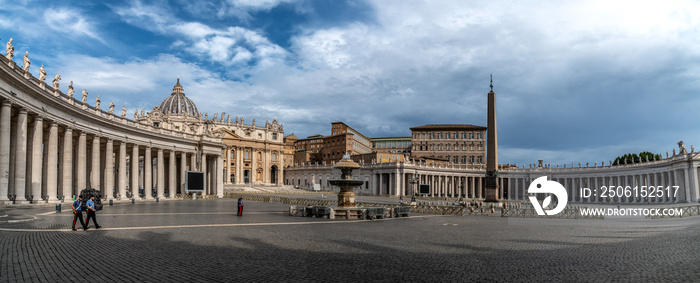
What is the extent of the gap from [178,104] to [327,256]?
133 m

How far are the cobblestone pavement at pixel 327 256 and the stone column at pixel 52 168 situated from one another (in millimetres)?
18112

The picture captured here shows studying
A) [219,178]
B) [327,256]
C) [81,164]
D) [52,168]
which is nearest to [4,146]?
[52,168]

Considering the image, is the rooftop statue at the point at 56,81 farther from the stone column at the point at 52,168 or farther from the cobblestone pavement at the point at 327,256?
the cobblestone pavement at the point at 327,256

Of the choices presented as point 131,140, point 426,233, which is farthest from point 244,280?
point 131,140

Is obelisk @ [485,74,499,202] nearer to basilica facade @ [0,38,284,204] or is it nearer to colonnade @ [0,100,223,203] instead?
basilica facade @ [0,38,284,204]

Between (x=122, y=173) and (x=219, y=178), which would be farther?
(x=219, y=178)

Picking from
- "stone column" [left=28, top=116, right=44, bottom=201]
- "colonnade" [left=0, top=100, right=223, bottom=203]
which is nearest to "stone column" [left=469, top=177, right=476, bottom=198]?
"colonnade" [left=0, top=100, right=223, bottom=203]

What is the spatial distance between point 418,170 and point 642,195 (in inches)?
1688

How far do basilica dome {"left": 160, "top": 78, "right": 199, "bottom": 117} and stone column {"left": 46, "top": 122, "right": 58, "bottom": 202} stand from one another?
96153mm

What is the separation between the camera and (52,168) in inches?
1403

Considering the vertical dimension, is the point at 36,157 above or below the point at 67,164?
above

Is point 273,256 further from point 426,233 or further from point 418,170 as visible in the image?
point 418,170

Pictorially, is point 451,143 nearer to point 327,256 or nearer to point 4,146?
point 4,146

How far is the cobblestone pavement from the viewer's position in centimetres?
1036
